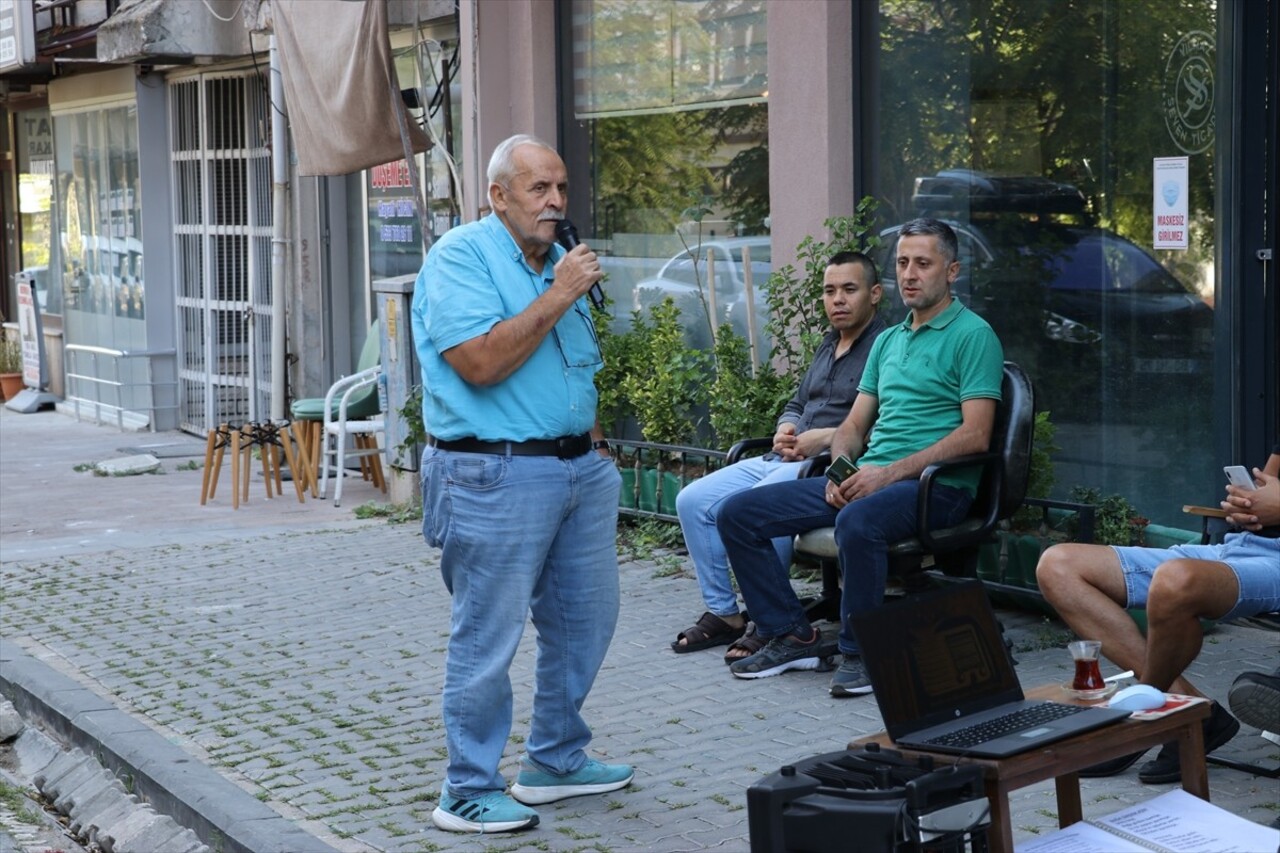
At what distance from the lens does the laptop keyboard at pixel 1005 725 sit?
3.75 metres

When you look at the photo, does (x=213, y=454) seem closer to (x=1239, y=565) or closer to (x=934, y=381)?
→ (x=934, y=381)

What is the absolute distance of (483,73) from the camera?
1127 cm

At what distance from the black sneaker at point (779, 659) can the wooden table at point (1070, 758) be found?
2456 mm

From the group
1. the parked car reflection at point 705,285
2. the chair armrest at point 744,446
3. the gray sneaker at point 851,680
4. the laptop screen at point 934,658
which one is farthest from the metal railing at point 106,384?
the laptop screen at point 934,658

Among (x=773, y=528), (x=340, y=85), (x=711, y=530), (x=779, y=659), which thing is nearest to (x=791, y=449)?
(x=711, y=530)

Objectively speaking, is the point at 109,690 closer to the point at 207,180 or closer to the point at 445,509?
the point at 445,509

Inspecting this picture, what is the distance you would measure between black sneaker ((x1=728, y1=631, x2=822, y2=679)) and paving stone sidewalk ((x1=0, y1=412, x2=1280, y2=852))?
0.05 metres

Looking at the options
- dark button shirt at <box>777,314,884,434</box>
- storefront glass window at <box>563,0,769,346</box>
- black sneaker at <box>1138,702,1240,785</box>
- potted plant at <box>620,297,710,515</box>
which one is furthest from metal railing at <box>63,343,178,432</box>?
black sneaker at <box>1138,702,1240,785</box>

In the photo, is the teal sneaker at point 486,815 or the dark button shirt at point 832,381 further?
the dark button shirt at point 832,381

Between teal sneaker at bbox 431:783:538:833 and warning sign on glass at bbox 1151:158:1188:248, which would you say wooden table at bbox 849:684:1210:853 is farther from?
warning sign on glass at bbox 1151:158:1188:248

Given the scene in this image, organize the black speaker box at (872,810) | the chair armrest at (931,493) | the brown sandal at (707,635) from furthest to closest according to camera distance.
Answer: the brown sandal at (707,635) → the chair armrest at (931,493) → the black speaker box at (872,810)

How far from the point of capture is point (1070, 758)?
368 centimetres

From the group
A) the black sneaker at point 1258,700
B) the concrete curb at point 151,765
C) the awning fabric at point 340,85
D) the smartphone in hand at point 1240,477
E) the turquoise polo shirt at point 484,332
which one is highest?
the awning fabric at point 340,85

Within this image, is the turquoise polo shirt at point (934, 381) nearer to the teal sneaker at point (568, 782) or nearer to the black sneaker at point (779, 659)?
the black sneaker at point (779, 659)
